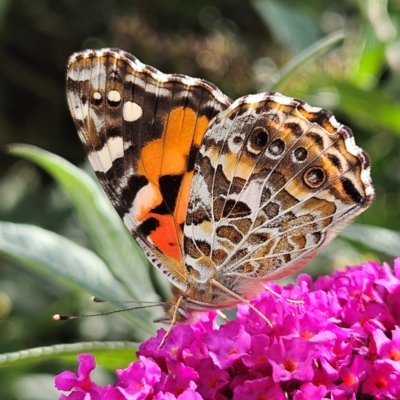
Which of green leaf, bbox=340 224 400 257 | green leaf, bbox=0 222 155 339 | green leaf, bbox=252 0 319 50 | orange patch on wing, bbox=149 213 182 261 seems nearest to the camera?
orange patch on wing, bbox=149 213 182 261

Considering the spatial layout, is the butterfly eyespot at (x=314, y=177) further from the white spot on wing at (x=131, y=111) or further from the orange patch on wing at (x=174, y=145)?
the white spot on wing at (x=131, y=111)

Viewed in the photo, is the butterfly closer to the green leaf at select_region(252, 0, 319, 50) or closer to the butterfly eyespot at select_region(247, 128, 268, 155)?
the butterfly eyespot at select_region(247, 128, 268, 155)

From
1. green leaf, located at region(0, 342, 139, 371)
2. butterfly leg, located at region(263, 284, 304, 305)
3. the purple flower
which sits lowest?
green leaf, located at region(0, 342, 139, 371)

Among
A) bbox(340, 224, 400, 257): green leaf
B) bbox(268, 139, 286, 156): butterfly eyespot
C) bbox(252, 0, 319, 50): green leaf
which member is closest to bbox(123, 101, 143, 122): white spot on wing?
bbox(268, 139, 286, 156): butterfly eyespot

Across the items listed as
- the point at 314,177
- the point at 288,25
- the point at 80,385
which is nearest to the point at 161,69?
the point at 288,25

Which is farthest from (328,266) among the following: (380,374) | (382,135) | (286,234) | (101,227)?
(380,374)

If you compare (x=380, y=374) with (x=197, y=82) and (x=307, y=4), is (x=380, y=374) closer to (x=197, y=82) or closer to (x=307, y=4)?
(x=197, y=82)

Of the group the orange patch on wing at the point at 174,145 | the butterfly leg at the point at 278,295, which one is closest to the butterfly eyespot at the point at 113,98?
the orange patch on wing at the point at 174,145
